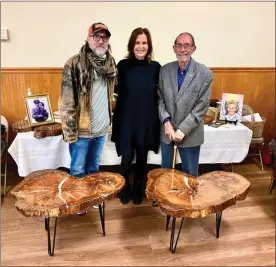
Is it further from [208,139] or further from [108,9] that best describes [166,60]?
[208,139]

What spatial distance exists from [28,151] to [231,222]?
154 cm

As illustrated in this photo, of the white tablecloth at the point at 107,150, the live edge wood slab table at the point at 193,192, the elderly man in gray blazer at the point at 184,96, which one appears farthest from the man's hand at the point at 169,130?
the white tablecloth at the point at 107,150

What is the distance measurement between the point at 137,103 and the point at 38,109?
2.66 feet

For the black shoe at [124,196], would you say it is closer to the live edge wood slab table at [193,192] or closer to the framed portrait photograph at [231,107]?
the live edge wood slab table at [193,192]

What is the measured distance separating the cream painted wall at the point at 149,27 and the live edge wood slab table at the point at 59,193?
1242mm

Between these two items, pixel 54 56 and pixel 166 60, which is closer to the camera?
pixel 54 56

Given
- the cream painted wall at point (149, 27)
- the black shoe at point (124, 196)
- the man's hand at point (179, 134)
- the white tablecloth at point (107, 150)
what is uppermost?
the cream painted wall at point (149, 27)

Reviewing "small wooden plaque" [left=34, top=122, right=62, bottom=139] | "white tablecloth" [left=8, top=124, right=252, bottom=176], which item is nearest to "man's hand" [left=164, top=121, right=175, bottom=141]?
"white tablecloth" [left=8, top=124, right=252, bottom=176]

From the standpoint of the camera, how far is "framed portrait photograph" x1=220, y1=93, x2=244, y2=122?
2.42 meters

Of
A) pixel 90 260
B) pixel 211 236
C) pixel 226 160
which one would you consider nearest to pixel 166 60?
pixel 226 160

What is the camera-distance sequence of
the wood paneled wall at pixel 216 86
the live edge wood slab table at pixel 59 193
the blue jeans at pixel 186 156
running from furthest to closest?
the wood paneled wall at pixel 216 86 < the blue jeans at pixel 186 156 < the live edge wood slab table at pixel 59 193

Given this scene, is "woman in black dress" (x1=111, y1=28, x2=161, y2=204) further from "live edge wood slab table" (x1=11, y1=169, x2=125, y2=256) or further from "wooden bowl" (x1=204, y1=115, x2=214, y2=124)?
"wooden bowl" (x1=204, y1=115, x2=214, y2=124)

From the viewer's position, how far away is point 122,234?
1.87 metres

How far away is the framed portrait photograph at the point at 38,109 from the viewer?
84.0 inches
